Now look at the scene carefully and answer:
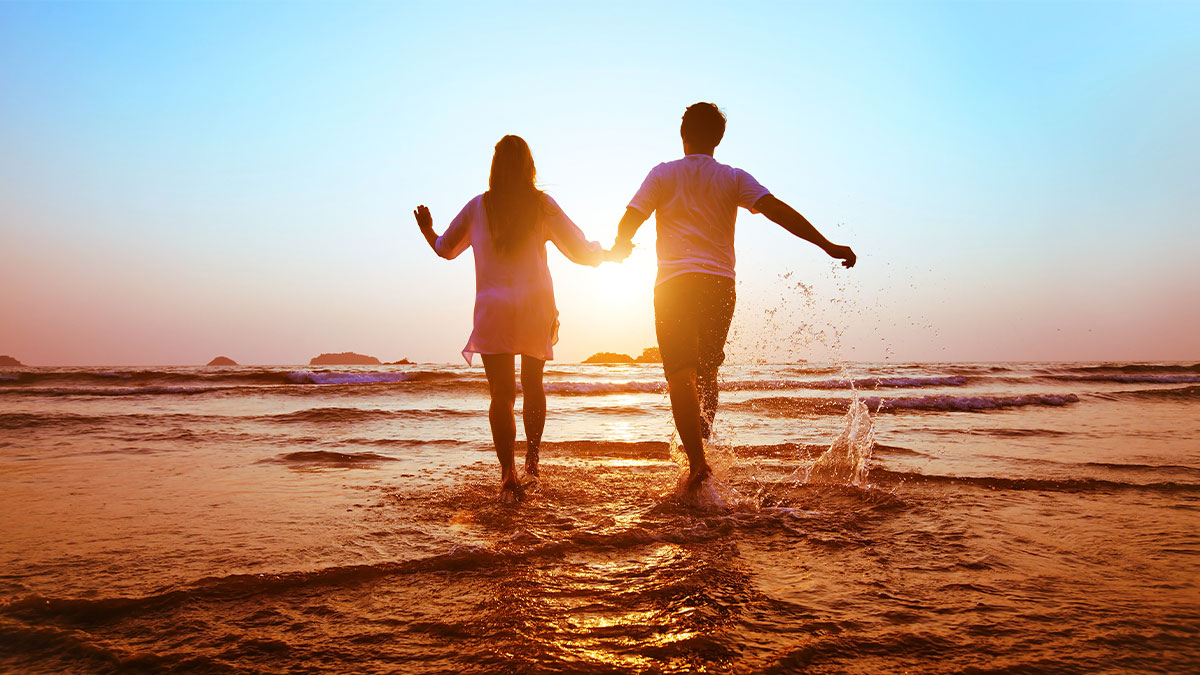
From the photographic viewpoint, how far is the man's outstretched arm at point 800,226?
13.4 ft

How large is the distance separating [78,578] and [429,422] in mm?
6365

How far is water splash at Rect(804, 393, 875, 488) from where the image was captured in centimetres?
443

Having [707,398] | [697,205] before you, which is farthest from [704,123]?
[707,398]

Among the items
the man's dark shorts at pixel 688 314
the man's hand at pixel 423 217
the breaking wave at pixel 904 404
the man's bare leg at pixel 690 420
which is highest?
the man's hand at pixel 423 217

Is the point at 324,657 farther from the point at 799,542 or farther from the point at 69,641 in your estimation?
the point at 799,542

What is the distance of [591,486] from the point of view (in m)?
4.18

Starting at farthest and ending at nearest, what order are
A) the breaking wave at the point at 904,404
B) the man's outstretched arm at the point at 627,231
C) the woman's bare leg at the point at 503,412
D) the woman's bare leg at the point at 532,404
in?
the breaking wave at the point at 904,404 < the woman's bare leg at the point at 532,404 < the man's outstretched arm at the point at 627,231 < the woman's bare leg at the point at 503,412

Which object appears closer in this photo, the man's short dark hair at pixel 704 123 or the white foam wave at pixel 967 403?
the man's short dark hair at pixel 704 123

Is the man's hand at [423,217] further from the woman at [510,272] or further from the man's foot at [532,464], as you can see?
the man's foot at [532,464]

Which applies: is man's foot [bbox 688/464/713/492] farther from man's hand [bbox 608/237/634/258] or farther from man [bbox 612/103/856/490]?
man's hand [bbox 608/237/634/258]

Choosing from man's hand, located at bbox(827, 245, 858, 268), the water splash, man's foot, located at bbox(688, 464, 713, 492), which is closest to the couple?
man's hand, located at bbox(827, 245, 858, 268)

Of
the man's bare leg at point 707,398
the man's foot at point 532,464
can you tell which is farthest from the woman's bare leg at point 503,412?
the man's bare leg at point 707,398

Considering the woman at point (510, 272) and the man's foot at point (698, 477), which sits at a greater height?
the woman at point (510, 272)

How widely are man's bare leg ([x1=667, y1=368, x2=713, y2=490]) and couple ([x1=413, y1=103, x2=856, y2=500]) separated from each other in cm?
2
